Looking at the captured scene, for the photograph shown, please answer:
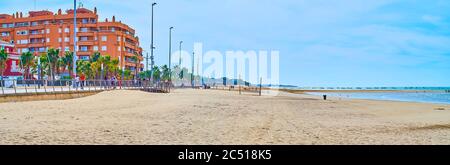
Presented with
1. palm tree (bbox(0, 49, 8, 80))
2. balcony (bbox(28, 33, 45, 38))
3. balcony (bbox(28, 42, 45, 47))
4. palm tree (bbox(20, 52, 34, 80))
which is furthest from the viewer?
balcony (bbox(28, 42, 45, 47))

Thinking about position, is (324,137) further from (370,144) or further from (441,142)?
(441,142)

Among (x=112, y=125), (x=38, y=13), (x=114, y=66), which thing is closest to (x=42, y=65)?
(x=114, y=66)

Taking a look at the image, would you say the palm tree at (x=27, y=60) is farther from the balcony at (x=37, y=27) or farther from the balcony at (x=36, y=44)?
the balcony at (x=37, y=27)

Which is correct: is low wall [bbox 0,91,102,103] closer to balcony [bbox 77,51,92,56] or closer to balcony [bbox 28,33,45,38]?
balcony [bbox 77,51,92,56]

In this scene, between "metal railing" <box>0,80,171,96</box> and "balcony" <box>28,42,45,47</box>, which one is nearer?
"metal railing" <box>0,80,171,96</box>

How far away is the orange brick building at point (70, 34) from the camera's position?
102 metres

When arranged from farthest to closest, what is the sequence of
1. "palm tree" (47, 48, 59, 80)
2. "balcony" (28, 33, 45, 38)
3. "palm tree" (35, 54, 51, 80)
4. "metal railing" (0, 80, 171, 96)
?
"balcony" (28, 33, 45, 38)
"palm tree" (47, 48, 59, 80)
"palm tree" (35, 54, 51, 80)
"metal railing" (0, 80, 171, 96)

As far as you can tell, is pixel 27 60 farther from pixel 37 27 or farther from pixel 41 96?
pixel 41 96

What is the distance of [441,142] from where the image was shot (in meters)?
9.77

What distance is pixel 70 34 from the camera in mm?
103312

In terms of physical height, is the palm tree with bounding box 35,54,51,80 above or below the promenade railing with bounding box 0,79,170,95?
above

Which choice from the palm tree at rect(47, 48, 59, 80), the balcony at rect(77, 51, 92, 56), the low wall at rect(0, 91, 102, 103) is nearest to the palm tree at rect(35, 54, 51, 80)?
the palm tree at rect(47, 48, 59, 80)

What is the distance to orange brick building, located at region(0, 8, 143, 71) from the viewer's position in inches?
4028

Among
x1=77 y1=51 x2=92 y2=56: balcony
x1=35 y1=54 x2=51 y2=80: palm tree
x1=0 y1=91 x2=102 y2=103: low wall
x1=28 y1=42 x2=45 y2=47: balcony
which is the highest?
x1=28 y1=42 x2=45 y2=47: balcony
